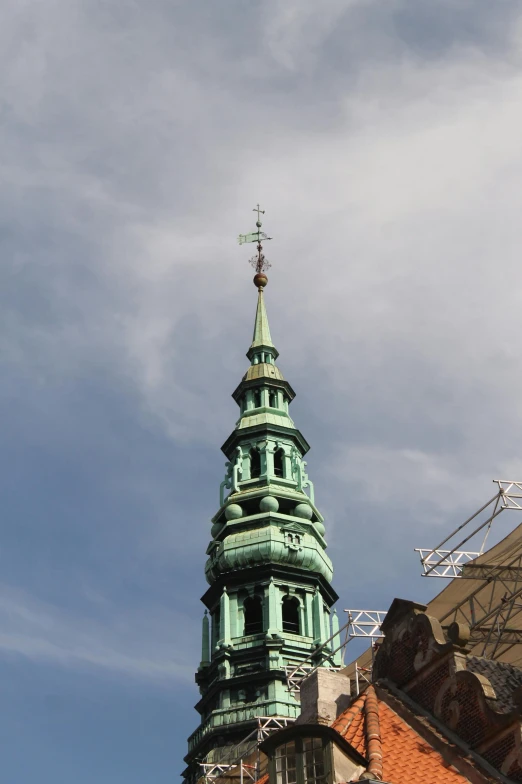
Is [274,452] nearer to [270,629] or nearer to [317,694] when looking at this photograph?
[270,629]

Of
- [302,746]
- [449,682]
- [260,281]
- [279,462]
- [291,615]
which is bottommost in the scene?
[302,746]

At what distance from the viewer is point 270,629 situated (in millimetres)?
64875

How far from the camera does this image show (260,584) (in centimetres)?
6719

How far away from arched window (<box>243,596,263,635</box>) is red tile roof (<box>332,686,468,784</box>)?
1493 inches

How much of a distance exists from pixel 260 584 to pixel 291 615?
255 cm

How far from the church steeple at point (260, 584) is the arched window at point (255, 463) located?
0.27 ft

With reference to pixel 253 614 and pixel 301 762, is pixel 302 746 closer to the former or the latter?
pixel 301 762

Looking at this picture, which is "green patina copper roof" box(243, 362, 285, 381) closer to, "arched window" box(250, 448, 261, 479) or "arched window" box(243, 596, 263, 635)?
"arched window" box(250, 448, 261, 479)

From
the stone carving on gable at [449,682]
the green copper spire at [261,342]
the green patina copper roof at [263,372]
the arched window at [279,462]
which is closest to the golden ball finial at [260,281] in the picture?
the green copper spire at [261,342]

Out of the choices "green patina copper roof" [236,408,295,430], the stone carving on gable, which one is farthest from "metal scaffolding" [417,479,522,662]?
"green patina copper roof" [236,408,295,430]

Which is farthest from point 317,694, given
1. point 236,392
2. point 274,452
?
point 236,392

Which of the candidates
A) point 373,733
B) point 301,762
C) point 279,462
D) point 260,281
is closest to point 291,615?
point 279,462

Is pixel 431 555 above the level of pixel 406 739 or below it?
above

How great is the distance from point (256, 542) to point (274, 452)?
7.34 meters
